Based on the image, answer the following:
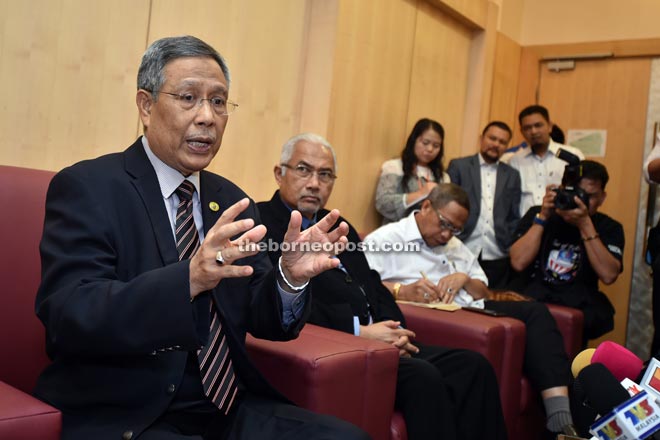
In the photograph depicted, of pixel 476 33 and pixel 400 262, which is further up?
pixel 476 33

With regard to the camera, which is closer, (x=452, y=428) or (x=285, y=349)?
(x=285, y=349)

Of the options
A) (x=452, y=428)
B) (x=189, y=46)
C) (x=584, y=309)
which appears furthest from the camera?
(x=584, y=309)

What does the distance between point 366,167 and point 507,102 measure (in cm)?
197

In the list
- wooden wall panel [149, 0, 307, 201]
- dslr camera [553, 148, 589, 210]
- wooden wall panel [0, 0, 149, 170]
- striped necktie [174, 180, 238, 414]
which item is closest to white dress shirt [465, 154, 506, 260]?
dslr camera [553, 148, 589, 210]

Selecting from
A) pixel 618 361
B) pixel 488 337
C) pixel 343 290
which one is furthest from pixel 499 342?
pixel 618 361

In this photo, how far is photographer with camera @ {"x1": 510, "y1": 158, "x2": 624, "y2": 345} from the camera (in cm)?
338

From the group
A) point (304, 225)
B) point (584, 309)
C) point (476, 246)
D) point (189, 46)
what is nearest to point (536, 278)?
point (584, 309)

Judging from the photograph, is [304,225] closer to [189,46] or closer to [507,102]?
[189,46]

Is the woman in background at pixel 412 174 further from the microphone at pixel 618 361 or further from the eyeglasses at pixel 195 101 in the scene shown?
the microphone at pixel 618 361

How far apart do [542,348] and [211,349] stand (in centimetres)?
181

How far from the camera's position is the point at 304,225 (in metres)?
2.59

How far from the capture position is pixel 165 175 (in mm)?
1589

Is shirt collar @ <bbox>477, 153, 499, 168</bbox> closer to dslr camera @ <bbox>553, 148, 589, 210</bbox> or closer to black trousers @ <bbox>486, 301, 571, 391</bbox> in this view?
dslr camera @ <bbox>553, 148, 589, 210</bbox>

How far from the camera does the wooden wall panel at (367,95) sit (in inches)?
138
